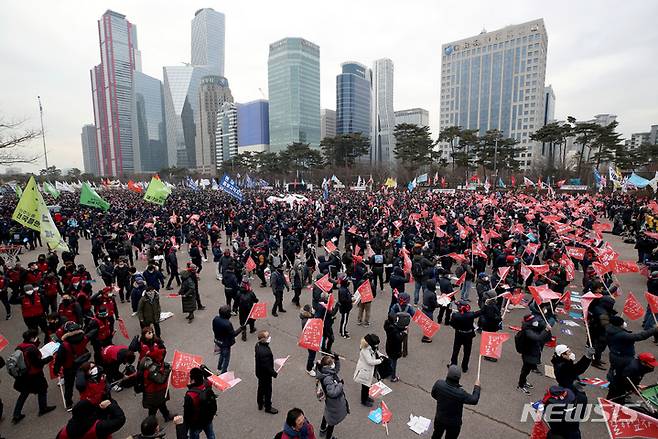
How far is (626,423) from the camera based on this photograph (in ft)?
11.1

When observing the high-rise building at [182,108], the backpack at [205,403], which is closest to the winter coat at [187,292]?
the backpack at [205,403]

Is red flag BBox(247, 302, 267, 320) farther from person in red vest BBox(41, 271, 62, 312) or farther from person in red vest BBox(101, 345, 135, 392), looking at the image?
person in red vest BBox(41, 271, 62, 312)

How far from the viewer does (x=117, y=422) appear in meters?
3.64

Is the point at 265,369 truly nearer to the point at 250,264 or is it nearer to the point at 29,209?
the point at 250,264

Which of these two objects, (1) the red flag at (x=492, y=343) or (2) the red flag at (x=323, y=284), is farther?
(2) the red flag at (x=323, y=284)

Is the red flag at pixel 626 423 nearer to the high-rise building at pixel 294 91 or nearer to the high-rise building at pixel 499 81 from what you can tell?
the high-rise building at pixel 499 81

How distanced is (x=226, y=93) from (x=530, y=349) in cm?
19073

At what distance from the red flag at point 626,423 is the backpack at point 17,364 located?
7.49 m

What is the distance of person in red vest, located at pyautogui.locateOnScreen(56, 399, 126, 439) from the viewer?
11.5ft

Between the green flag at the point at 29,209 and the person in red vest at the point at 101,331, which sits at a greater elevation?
the green flag at the point at 29,209

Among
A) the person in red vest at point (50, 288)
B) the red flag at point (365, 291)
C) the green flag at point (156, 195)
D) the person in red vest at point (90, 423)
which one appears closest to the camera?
the person in red vest at point (90, 423)

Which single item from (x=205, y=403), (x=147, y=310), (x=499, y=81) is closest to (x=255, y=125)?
(x=499, y=81)

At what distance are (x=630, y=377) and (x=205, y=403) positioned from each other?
575 cm

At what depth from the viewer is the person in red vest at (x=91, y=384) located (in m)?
4.25
